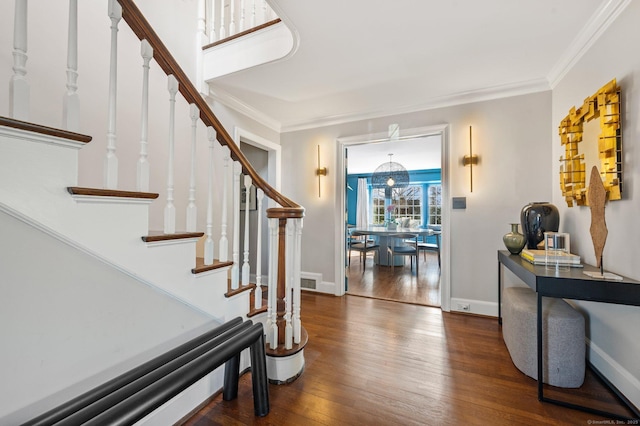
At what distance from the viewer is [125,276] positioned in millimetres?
1111

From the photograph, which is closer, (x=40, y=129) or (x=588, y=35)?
(x=40, y=129)

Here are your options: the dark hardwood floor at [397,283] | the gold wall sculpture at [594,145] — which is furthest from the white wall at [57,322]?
the dark hardwood floor at [397,283]

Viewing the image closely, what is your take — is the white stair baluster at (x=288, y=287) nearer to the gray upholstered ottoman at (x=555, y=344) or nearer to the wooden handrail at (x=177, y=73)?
the wooden handrail at (x=177, y=73)

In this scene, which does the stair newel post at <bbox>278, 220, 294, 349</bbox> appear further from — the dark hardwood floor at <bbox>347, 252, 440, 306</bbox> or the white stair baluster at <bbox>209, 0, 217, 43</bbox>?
the white stair baluster at <bbox>209, 0, 217, 43</bbox>

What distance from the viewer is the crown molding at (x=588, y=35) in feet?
5.46

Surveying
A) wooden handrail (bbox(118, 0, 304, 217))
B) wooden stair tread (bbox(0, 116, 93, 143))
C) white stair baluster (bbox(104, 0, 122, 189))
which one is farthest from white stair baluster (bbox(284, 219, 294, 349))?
wooden stair tread (bbox(0, 116, 93, 143))

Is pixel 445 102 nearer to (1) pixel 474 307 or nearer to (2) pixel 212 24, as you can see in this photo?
(1) pixel 474 307

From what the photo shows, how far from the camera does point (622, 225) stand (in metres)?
1.63

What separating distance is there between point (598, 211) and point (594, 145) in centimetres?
68

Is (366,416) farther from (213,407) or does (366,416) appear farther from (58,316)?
(58,316)

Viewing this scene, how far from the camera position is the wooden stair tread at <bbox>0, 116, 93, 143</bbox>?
78 centimetres

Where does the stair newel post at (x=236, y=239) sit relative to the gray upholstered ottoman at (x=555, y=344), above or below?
above

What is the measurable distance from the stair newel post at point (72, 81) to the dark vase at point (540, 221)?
300 centimetres

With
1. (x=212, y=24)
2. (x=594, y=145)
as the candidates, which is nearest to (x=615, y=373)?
(x=594, y=145)
